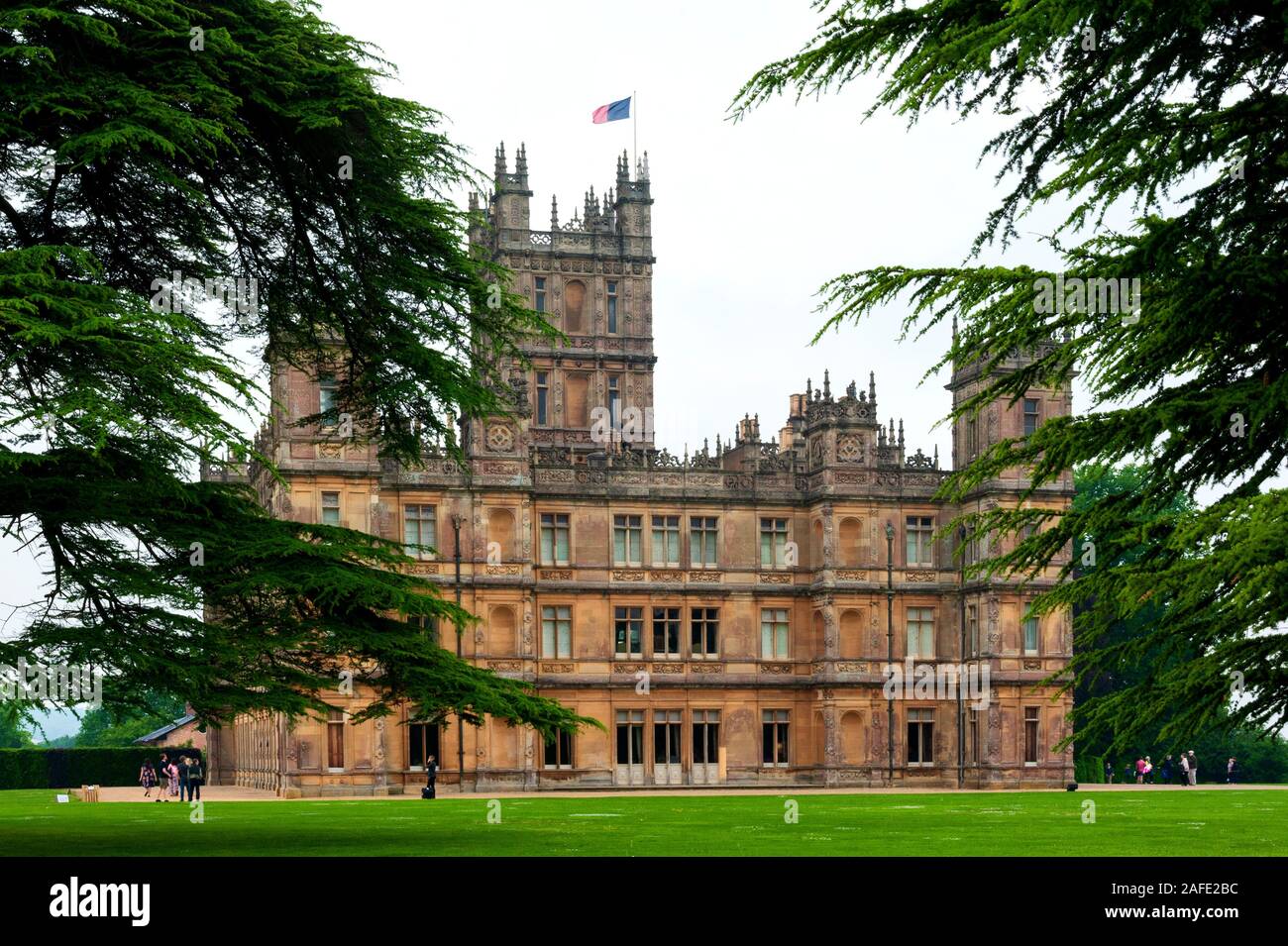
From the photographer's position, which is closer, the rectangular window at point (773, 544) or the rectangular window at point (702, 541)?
the rectangular window at point (702, 541)

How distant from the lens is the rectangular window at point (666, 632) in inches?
2068

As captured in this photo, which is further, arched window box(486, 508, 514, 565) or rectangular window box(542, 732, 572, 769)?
rectangular window box(542, 732, 572, 769)

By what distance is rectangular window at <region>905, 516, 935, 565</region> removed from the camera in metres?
53.7

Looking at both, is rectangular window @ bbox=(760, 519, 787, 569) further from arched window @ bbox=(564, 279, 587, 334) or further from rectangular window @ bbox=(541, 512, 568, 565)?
arched window @ bbox=(564, 279, 587, 334)

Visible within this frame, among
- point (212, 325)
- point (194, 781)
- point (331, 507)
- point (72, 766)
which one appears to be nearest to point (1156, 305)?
point (212, 325)

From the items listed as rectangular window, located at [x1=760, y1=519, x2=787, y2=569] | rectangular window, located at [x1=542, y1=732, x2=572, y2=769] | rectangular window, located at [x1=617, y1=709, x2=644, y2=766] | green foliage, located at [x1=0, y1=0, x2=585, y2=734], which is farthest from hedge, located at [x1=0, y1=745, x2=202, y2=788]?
green foliage, located at [x1=0, y1=0, x2=585, y2=734]

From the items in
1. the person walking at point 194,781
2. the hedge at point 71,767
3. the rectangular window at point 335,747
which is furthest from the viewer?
the hedge at point 71,767

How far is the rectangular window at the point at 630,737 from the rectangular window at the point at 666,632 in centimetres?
197

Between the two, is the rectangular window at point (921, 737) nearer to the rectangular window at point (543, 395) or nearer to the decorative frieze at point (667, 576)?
the decorative frieze at point (667, 576)

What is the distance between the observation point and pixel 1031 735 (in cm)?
5281

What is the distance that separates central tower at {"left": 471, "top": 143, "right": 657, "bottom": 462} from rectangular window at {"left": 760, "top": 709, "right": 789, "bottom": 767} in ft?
46.9

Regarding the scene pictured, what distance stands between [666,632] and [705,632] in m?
1.31

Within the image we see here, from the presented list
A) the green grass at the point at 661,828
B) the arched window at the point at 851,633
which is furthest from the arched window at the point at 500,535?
the green grass at the point at 661,828
